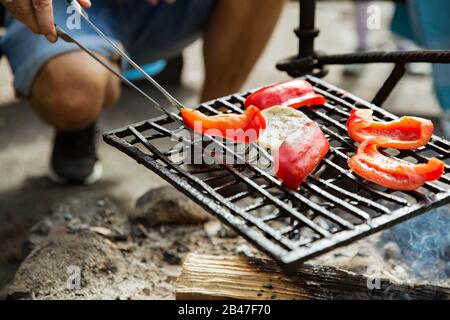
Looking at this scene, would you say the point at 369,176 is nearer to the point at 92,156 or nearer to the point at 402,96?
the point at 92,156

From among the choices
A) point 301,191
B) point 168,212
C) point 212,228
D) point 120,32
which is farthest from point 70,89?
point 301,191

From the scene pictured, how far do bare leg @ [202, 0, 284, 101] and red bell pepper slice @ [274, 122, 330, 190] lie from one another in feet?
4.45

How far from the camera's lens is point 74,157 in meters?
3.02

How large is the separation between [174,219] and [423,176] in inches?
41.7

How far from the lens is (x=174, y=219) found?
7.88 ft

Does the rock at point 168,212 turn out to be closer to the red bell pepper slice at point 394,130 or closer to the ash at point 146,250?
the ash at point 146,250

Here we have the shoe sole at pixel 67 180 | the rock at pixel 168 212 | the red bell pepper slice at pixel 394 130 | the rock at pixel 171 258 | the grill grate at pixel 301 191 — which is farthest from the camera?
the shoe sole at pixel 67 180

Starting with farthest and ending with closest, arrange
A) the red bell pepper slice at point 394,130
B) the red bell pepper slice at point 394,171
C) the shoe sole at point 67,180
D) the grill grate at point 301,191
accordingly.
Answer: the shoe sole at point 67,180
the red bell pepper slice at point 394,130
the red bell pepper slice at point 394,171
the grill grate at point 301,191

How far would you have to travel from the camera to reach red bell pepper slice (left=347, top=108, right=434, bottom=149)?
1724 mm

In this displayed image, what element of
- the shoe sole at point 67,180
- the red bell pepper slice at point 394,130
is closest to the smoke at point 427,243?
the red bell pepper slice at point 394,130

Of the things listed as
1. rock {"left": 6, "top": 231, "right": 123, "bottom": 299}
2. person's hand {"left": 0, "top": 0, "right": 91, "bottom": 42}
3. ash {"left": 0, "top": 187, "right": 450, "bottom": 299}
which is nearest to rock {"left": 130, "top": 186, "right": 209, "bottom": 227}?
ash {"left": 0, "top": 187, "right": 450, "bottom": 299}

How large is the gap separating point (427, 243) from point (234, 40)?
1.32 m

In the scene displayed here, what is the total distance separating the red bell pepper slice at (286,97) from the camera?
188 centimetres

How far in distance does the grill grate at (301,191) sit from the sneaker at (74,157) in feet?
3.98
